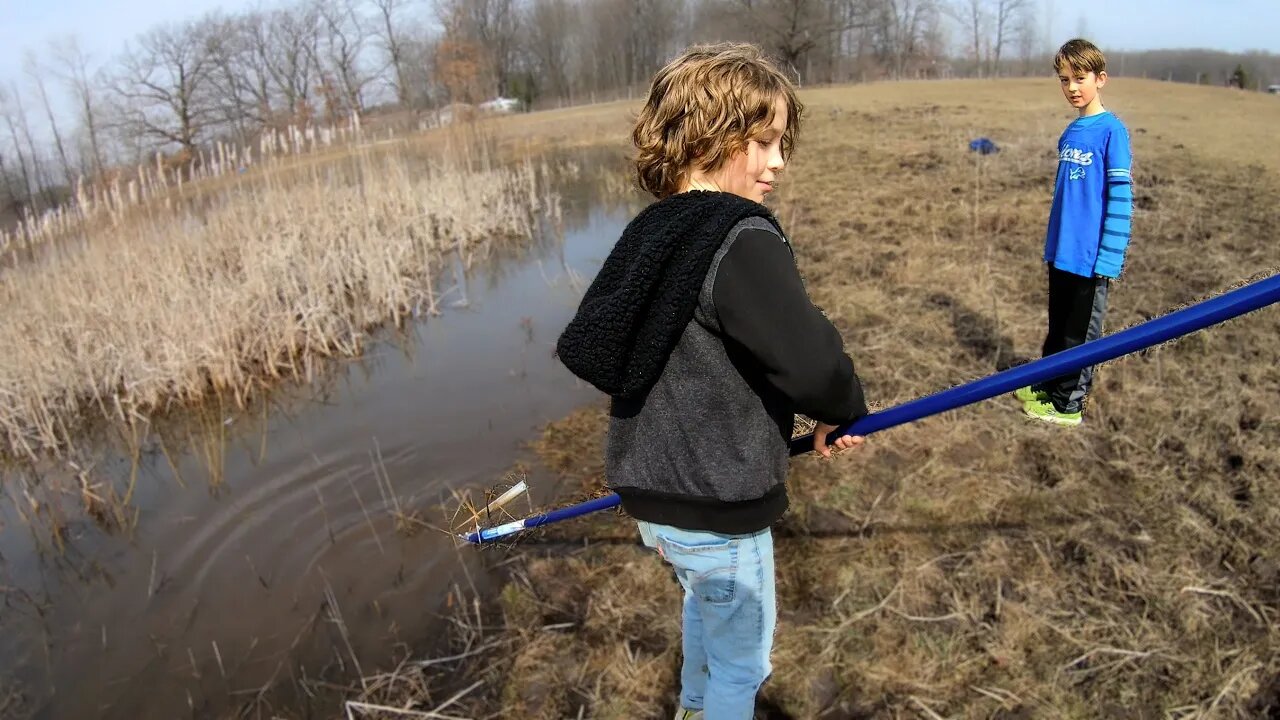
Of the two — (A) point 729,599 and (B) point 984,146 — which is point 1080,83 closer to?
(A) point 729,599

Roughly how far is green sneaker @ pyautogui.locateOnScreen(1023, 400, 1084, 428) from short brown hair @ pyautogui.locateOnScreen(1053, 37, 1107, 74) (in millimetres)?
1577

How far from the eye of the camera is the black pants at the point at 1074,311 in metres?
2.85

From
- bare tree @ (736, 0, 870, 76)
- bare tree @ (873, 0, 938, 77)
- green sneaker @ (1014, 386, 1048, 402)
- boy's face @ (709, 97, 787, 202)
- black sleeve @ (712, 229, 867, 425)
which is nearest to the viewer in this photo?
black sleeve @ (712, 229, 867, 425)

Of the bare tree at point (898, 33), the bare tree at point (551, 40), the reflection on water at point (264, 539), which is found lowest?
the reflection on water at point (264, 539)

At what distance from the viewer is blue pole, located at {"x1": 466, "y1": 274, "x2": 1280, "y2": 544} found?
115 cm

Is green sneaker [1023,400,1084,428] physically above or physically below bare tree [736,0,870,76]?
below

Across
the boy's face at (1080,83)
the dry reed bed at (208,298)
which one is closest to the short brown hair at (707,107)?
the boy's face at (1080,83)

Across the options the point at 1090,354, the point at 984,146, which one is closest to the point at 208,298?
the point at 1090,354

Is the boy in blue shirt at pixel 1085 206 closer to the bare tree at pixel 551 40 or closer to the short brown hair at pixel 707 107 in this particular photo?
the short brown hair at pixel 707 107

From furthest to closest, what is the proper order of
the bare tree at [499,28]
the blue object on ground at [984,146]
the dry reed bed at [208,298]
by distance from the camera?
the bare tree at [499,28] < the blue object on ground at [984,146] < the dry reed bed at [208,298]

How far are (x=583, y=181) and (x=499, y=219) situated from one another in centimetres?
481

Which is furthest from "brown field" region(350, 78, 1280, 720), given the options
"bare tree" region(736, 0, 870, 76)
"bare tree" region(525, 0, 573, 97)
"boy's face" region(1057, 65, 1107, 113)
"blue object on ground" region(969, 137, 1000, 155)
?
"bare tree" region(525, 0, 573, 97)

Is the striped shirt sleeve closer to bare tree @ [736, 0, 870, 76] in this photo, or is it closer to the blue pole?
the blue pole

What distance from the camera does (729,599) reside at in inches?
63.5
